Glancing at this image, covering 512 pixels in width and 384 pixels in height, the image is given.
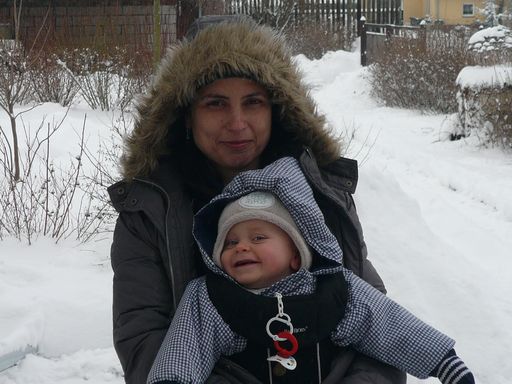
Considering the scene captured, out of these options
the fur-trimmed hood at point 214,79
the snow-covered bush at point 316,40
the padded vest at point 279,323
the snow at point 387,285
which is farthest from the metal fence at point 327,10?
the padded vest at point 279,323

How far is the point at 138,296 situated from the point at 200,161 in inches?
19.3

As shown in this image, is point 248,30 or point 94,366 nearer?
point 248,30

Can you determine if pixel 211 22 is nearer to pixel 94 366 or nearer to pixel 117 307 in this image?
pixel 117 307

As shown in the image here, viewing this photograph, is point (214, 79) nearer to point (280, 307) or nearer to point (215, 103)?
point (215, 103)

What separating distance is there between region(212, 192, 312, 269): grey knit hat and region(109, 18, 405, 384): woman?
12cm

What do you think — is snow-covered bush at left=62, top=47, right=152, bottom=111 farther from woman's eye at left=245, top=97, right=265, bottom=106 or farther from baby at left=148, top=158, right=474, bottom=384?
baby at left=148, top=158, right=474, bottom=384

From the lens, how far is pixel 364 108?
15102 millimetres

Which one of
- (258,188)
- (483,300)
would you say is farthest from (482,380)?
(258,188)

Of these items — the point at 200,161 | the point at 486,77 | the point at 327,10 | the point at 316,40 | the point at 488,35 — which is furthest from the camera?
the point at 327,10

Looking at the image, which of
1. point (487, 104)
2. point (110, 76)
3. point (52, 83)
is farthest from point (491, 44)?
point (52, 83)

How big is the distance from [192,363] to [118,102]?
370 inches

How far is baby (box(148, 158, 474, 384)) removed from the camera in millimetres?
1920

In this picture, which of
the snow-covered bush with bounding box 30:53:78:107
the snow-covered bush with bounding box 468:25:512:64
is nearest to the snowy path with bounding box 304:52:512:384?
the snow-covered bush with bounding box 468:25:512:64

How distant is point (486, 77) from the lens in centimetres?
1023
